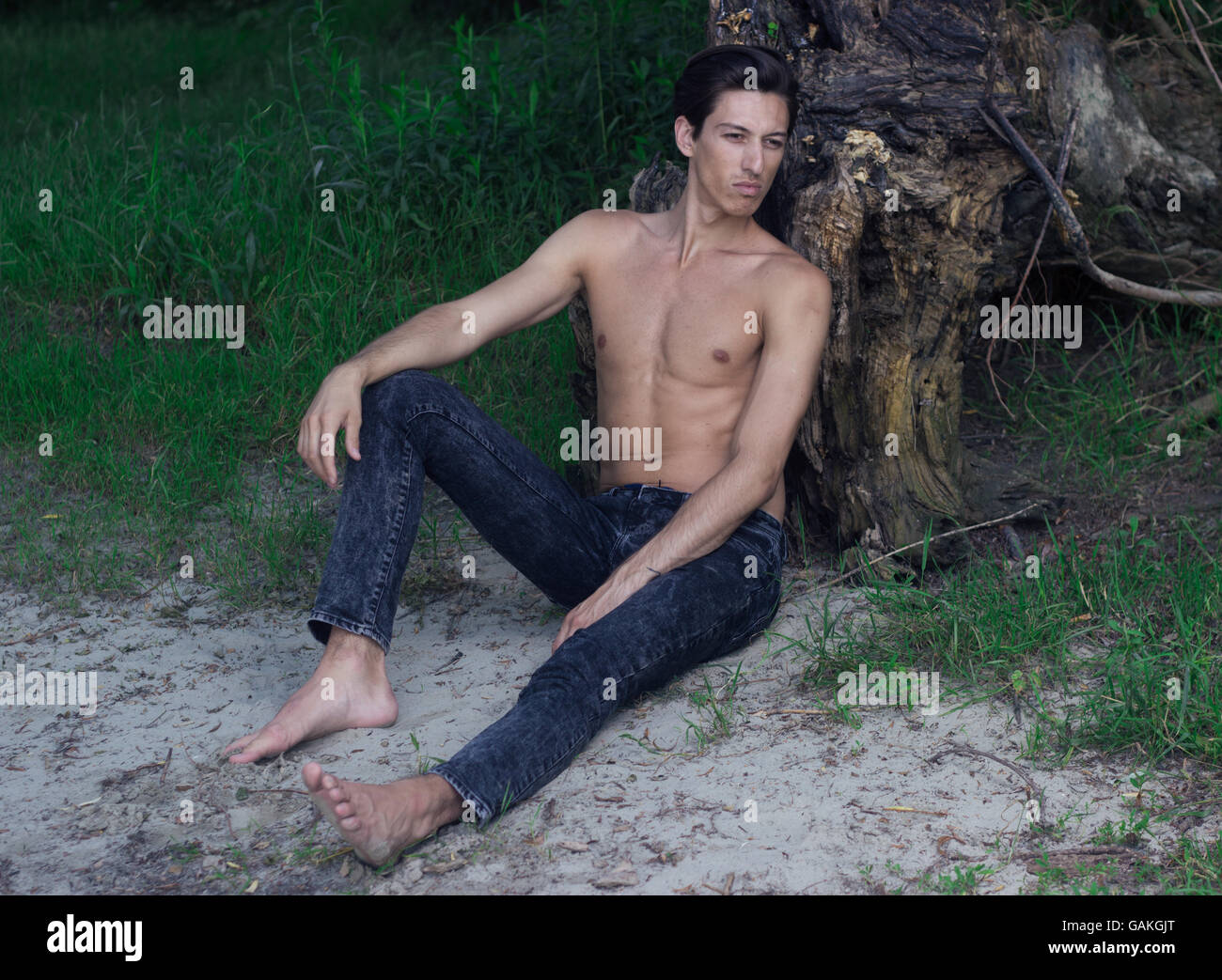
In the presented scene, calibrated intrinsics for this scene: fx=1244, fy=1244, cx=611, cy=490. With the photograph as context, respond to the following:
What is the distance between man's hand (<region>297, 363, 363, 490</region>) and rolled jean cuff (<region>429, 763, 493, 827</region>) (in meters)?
0.84

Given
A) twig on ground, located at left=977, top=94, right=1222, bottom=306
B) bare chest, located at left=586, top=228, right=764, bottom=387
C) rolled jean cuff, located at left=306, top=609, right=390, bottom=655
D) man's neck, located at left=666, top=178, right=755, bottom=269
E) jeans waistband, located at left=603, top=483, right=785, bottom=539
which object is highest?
twig on ground, located at left=977, top=94, right=1222, bottom=306

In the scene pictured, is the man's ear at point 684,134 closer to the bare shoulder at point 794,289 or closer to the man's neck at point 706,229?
the man's neck at point 706,229

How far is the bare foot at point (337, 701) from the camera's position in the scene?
10.1 ft

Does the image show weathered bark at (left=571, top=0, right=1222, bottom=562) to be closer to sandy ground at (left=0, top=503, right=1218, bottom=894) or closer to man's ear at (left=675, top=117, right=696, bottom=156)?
man's ear at (left=675, top=117, right=696, bottom=156)

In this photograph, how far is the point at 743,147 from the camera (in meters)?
3.58

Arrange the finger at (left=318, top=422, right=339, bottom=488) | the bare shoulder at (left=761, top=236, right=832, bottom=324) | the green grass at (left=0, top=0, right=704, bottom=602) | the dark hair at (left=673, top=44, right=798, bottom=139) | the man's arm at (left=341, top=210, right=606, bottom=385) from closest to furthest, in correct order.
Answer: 1. the finger at (left=318, top=422, right=339, bottom=488)
2. the man's arm at (left=341, top=210, right=606, bottom=385)
3. the bare shoulder at (left=761, top=236, right=832, bottom=324)
4. the dark hair at (left=673, top=44, right=798, bottom=139)
5. the green grass at (left=0, top=0, right=704, bottom=602)

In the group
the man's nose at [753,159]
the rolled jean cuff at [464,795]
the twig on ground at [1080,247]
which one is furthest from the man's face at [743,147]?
the rolled jean cuff at [464,795]

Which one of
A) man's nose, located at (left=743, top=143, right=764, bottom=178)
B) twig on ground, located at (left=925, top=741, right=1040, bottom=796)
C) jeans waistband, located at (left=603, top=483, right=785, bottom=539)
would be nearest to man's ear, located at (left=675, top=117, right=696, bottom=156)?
man's nose, located at (left=743, top=143, right=764, bottom=178)

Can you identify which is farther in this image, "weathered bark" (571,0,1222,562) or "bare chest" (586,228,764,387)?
"weathered bark" (571,0,1222,562)

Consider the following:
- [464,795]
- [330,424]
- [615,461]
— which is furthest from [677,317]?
[464,795]

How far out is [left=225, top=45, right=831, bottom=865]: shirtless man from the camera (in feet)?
9.91

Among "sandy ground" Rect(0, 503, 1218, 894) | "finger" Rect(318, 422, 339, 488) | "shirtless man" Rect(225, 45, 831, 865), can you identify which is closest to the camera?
"sandy ground" Rect(0, 503, 1218, 894)

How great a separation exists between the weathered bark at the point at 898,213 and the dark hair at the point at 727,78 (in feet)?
0.76

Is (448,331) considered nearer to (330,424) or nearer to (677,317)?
(330,424)
